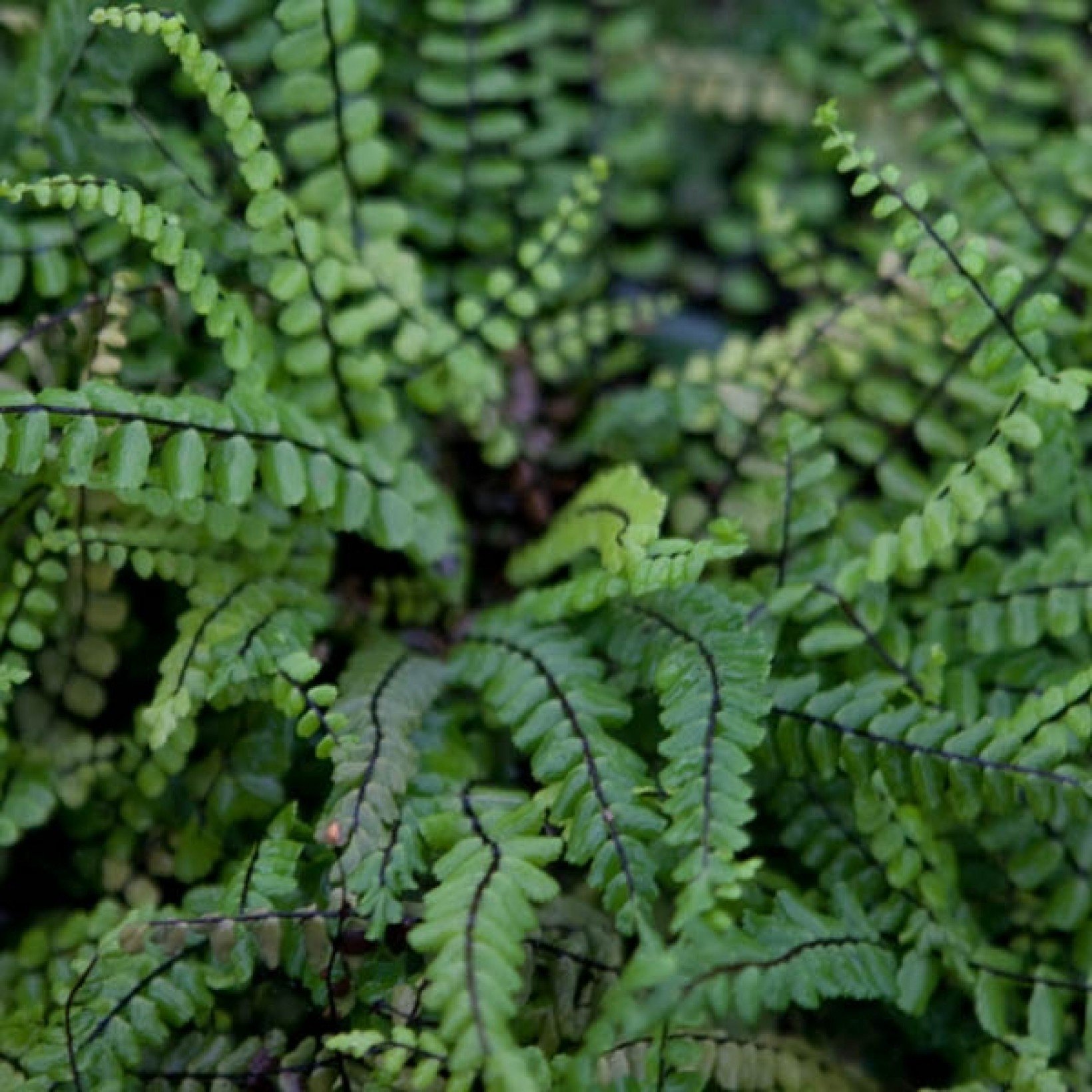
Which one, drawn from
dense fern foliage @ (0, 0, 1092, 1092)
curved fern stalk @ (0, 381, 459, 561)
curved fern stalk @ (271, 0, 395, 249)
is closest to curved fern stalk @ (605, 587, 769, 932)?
dense fern foliage @ (0, 0, 1092, 1092)

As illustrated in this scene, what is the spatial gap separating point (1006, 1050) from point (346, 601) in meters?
1.31

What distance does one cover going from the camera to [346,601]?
229 centimetres

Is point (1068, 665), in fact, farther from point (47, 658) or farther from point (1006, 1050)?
point (47, 658)

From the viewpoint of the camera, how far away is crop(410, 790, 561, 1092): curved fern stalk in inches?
53.0

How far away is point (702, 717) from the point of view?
5.36 ft

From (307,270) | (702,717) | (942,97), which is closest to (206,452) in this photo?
(307,270)

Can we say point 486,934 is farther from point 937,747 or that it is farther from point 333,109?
point 333,109

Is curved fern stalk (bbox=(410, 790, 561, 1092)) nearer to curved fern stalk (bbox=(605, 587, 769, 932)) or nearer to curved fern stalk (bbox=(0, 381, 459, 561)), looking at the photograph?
curved fern stalk (bbox=(605, 587, 769, 932))

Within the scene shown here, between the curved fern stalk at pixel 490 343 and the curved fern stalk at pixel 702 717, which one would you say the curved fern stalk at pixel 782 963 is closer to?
the curved fern stalk at pixel 702 717

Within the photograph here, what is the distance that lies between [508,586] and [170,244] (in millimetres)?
995

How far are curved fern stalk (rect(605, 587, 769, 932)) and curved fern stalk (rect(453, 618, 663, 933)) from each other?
6 centimetres

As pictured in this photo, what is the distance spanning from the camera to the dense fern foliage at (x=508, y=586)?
65.3 inches

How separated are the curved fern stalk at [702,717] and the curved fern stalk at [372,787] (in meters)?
0.36

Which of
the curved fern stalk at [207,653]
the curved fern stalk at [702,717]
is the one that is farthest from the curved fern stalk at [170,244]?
the curved fern stalk at [702,717]
